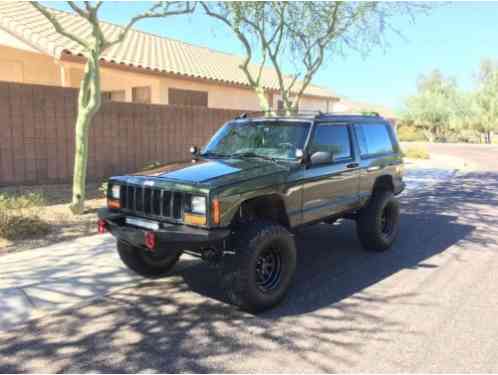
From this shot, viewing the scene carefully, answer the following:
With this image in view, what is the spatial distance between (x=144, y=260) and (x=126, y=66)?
8.93 m

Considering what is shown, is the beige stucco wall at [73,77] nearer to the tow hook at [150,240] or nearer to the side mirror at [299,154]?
the side mirror at [299,154]

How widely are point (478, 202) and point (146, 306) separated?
9.15m

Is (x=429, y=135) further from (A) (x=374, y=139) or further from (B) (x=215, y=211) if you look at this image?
(B) (x=215, y=211)

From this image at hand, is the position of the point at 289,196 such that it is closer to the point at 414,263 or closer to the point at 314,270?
the point at 314,270

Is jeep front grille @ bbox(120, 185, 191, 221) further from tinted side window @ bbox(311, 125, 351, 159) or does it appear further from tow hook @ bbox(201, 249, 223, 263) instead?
tinted side window @ bbox(311, 125, 351, 159)

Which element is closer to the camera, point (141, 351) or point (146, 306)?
point (141, 351)

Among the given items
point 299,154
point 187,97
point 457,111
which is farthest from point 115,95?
point 457,111

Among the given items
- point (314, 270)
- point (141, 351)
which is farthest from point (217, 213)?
point (314, 270)

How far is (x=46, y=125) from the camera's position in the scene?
9.28 metres

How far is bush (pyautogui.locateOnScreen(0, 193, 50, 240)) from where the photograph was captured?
645 cm

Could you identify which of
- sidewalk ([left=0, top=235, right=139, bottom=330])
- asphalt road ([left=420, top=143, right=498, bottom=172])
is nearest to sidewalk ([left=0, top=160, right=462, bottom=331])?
sidewalk ([left=0, top=235, right=139, bottom=330])

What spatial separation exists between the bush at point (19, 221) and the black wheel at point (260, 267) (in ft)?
12.7

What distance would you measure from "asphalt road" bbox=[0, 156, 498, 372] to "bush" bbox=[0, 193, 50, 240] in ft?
8.30

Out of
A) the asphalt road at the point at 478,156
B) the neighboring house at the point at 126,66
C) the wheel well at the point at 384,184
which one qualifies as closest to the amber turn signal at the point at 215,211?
the wheel well at the point at 384,184
